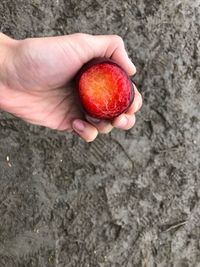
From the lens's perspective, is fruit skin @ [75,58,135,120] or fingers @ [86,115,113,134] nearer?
fruit skin @ [75,58,135,120]

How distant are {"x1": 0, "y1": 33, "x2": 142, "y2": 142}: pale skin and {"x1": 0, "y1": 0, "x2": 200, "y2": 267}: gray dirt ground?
28 centimetres

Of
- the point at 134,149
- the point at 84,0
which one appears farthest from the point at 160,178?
the point at 84,0

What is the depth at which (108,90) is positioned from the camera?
183 centimetres

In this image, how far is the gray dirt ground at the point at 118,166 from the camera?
90.2 inches

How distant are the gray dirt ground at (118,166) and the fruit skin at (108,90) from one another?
0.52 m

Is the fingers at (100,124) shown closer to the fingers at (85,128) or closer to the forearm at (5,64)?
the fingers at (85,128)

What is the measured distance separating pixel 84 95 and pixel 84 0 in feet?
2.48

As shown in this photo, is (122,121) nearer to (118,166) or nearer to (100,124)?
(100,124)

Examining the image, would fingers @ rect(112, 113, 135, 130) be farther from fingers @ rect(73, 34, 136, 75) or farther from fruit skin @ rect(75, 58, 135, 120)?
fingers @ rect(73, 34, 136, 75)

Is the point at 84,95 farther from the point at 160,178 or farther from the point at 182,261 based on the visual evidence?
the point at 182,261

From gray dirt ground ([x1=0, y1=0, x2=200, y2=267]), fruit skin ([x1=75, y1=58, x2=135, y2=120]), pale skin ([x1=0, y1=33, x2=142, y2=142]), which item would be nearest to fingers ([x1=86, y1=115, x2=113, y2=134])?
pale skin ([x1=0, y1=33, x2=142, y2=142])

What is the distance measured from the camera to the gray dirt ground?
90.2 inches

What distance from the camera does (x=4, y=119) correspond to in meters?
2.33

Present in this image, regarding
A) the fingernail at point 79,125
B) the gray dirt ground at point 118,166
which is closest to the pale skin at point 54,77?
the fingernail at point 79,125
